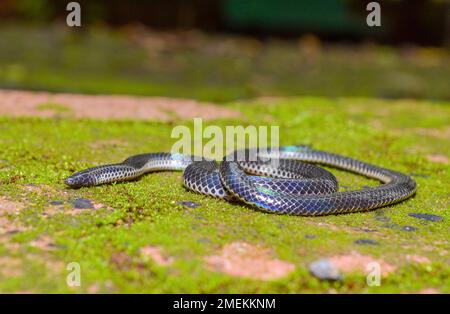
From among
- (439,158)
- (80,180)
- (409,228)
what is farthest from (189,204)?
(439,158)

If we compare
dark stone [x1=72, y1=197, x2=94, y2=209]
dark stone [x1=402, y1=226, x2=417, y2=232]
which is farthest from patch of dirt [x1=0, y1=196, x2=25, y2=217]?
dark stone [x1=402, y1=226, x2=417, y2=232]

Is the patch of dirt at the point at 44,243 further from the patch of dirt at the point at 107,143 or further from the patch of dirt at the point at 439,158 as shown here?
the patch of dirt at the point at 439,158

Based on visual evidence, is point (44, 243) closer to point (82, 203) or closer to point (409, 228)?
point (82, 203)

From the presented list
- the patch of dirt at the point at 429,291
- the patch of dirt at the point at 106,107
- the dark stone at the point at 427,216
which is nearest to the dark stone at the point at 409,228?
the dark stone at the point at 427,216

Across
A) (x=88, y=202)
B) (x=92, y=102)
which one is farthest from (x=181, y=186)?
(x=92, y=102)

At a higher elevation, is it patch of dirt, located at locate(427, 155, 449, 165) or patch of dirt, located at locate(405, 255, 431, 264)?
patch of dirt, located at locate(427, 155, 449, 165)

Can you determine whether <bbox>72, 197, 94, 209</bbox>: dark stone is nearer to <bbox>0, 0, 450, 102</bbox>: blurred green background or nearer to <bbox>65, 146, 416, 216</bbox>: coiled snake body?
<bbox>65, 146, 416, 216</bbox>: coiled snake body

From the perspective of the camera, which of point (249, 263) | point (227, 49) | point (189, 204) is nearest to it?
point (249, 263)


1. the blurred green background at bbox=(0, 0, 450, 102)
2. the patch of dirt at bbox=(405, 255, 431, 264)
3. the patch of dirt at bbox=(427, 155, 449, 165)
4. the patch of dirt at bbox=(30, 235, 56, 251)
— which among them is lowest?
the patch of dirt at bbox=(405, 255, 431, 264)
